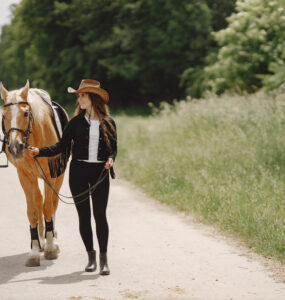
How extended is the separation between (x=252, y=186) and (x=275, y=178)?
0.56 metres

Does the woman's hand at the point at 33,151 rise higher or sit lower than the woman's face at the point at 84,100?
lower

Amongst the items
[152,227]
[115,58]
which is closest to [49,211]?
[152,227]

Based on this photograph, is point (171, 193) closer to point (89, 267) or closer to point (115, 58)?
point (89, 267)

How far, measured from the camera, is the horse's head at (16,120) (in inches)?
214

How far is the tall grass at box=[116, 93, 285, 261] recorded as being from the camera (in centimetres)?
741

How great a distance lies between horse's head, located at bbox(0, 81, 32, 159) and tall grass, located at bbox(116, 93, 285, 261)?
3.00m

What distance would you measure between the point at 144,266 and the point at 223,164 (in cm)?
469

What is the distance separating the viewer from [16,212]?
29.4 ft

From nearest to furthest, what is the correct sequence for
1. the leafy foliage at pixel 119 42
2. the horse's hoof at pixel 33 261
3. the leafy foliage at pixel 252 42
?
the horse's hoof at pixel 33 261
the leafy foliage at pixel 252 42
the leafy foliage at pixel 119 42

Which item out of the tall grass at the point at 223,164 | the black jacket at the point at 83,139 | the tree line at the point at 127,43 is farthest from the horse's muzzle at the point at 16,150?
the tree line at the point at 127,43

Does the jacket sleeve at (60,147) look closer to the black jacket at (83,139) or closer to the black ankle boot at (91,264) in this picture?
the black jacket at (83,139)

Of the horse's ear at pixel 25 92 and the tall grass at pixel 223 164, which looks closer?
the horse's ear at pixel 25 92

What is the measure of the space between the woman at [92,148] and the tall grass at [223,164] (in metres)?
2.03

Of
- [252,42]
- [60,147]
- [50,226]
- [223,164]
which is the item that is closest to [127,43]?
[252,42]
